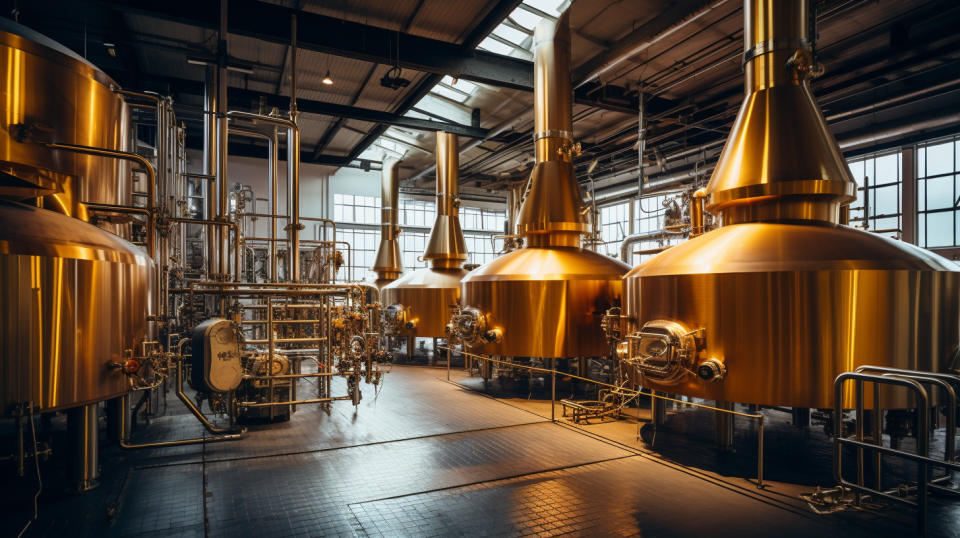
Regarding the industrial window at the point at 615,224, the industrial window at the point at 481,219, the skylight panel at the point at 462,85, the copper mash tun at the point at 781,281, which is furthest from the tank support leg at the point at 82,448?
the industrial window at the point at 481,219

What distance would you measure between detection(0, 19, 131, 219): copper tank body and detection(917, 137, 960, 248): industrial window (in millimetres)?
16155

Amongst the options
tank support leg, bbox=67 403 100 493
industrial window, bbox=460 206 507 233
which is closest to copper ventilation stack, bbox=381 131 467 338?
tank support leg, bbox=67 403 100 493

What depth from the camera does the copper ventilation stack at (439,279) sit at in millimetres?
12000

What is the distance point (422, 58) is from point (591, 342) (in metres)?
5.86

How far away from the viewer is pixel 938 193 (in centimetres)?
1251

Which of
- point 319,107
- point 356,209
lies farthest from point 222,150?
point 356,209

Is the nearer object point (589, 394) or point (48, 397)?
point (48, 397)

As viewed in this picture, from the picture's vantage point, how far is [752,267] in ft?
14.8

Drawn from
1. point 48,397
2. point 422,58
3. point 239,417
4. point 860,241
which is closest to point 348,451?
point 239,417

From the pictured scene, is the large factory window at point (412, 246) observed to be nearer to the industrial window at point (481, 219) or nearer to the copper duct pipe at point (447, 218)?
the industrial window at point (481, 219)

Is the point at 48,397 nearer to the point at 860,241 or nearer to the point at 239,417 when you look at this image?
the point at 239,417

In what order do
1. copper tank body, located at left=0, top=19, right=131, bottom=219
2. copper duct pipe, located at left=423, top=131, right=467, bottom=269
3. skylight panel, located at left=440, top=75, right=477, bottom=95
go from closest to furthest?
copper tank body, located at left=0, top=19, right=131, bottom=219 < skylight panel, located at left=440, top=75, right=477, bottom=95 < copper duct pipe, located at left=423, top=131, right=467, bottom=269

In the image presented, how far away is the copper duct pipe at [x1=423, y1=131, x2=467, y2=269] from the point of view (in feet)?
41.8

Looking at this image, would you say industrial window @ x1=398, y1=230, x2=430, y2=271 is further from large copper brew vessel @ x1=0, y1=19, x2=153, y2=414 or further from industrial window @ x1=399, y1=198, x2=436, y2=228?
large copper brew vessel @ x1=0, y1=19, x2=153, y2=414
